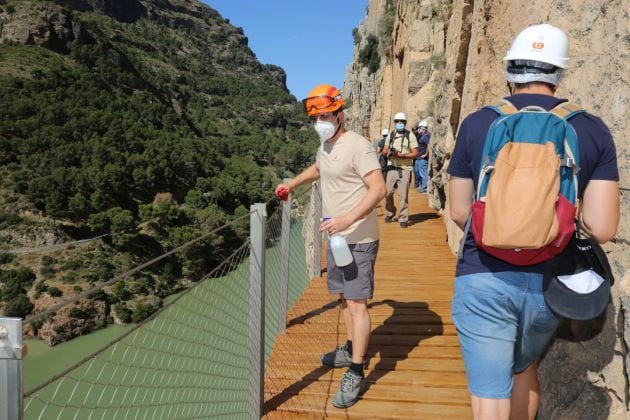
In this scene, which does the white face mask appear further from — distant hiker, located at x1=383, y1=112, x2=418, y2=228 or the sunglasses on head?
distant hiker, located at x1=383, y1=112, x2=418, y2=228

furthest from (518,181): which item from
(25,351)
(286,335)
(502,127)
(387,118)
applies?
(387,118)

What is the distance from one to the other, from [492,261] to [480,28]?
415 centimetres

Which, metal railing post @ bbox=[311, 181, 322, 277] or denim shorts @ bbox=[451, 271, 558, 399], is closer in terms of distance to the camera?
denim shorts @ bbox=[451, 271, 558, 399]

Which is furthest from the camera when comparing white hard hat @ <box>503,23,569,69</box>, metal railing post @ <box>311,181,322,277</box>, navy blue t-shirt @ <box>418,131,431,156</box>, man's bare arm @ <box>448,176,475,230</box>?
navy blue t-shirt @ <box>418,131,431,156</box>

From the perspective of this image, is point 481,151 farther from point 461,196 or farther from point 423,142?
point 423,142

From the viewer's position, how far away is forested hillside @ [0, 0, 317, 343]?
36562 millimetres

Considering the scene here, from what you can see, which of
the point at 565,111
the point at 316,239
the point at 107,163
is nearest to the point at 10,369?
the point at 565,111

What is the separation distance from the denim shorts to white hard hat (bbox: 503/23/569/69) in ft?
2.09

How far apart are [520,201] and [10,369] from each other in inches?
52.6

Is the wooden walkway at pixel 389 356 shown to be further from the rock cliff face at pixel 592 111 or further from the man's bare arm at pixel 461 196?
the man's bare arm at pixel 461 196

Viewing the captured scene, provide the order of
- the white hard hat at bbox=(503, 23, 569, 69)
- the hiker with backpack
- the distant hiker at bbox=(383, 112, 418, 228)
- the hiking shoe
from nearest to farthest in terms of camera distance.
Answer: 1. the hiker with backpack
2. the white hard hat at bbox=(503, 23, 569, 69)
3. the hiking shoe
4. the distant hiker at bbox=(383, 112, 418, 228)

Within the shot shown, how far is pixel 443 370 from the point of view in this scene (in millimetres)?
3088

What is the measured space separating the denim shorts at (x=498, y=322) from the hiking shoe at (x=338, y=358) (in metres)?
1.74

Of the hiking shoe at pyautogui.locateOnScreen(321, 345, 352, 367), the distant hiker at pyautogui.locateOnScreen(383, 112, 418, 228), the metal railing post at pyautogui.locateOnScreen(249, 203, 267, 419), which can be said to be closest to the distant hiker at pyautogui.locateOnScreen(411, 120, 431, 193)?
the distant hiker at pyautogui.locateOnScreen(383, 112, 418, 228)
